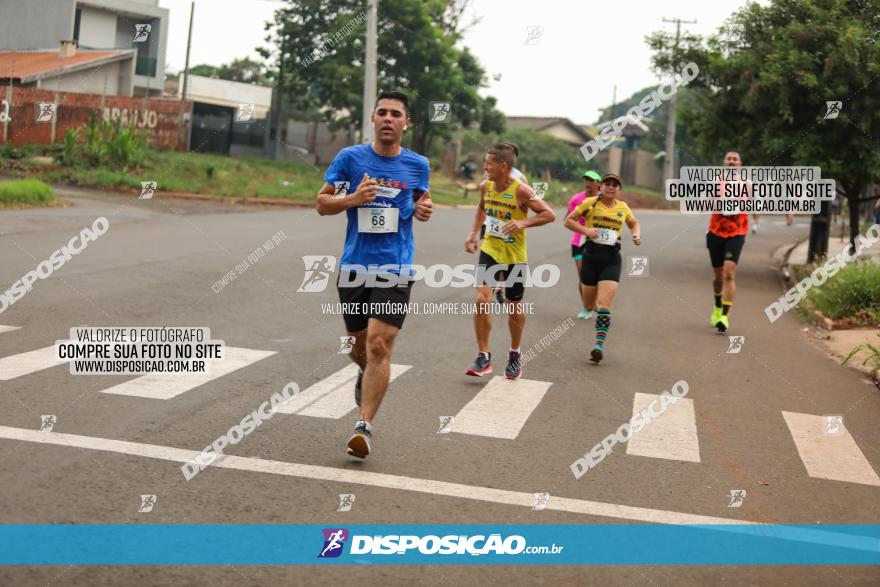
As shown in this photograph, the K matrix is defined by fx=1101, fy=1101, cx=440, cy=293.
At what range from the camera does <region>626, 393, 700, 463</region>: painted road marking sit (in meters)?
7.47

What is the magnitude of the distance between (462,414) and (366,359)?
134cm

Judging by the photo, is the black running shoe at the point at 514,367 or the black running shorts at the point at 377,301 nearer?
the black running shorts at the point at 377,301

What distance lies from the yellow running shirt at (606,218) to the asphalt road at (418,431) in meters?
1.24

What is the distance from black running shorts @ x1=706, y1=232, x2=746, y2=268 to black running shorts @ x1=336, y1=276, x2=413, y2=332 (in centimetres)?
761

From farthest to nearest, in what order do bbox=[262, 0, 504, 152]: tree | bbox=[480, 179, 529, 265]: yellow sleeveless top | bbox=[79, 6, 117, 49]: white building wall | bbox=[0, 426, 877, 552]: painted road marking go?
bbox=[262, 0, 504, 152]: tree → bbox=[79, 6, 117, 49]: white building wall → bbox=[480, 179, 529, 265]: yellow sleeveless top → bbox=[0, 426, 877, 552]: painted road marking

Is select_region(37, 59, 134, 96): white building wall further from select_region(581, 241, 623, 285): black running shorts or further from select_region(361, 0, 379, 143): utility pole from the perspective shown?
select_region(581, 241, 623, 285): black running shorts

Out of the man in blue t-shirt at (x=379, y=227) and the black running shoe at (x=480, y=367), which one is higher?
the man in blue t-shirt at (x=379, y=227)

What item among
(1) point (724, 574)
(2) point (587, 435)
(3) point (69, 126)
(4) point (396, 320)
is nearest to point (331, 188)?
(4) point (396, 320)

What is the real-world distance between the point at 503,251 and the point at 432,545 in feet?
16.7

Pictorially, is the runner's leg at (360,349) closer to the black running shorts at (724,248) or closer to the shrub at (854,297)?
the black running shorts at (724,248)

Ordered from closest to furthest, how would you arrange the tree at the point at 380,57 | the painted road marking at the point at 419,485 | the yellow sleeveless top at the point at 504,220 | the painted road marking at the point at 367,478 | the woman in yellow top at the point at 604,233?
the painted road marking at the point at 419,485 → the painted road marking at the point at 367,478 → the yellow sleeveless top at the point at 504,220 → the woman in yellow top at the point at 604,233 → the tree at the point at 380,57

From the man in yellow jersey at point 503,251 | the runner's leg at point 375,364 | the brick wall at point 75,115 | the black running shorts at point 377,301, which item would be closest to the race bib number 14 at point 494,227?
the man in yellow jersey at point 503,251

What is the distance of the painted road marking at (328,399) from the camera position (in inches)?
317

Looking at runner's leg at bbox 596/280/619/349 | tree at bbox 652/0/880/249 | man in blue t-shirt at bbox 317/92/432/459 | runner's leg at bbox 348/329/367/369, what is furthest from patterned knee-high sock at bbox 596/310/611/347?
tree at bbox 652/0/880/249
